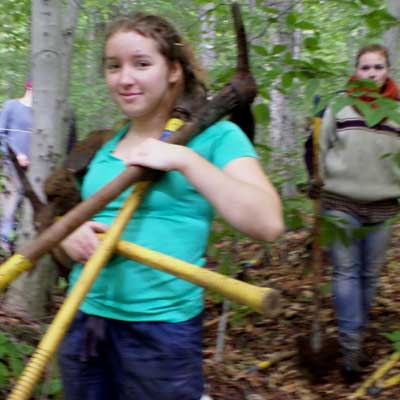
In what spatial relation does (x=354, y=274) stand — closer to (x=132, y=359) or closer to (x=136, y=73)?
(x=132, y=359)

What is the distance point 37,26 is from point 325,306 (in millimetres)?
3258

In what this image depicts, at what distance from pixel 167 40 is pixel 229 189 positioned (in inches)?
22.5

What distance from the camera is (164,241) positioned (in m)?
1.80

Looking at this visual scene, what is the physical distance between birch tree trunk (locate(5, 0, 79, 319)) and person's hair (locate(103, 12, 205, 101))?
6.01ft

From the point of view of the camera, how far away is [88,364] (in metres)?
1.91

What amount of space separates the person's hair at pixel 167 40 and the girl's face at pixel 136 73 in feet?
0.07

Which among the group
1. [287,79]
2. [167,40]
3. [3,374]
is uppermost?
[287,79]

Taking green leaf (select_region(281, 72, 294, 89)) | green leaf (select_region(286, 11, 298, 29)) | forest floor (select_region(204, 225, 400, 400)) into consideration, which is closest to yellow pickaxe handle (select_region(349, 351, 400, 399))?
forest floor (select_region(204, 225, 400, 400))

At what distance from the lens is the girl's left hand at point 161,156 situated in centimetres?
163

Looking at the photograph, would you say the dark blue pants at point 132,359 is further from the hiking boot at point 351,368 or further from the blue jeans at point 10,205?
the blue jeans at point 10,205

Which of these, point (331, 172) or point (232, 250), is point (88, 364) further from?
point (331, 172)

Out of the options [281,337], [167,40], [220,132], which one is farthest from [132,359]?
[281,337]

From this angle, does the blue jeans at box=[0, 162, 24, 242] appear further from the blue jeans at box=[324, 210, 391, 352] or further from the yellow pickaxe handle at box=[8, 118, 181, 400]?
the yellow pickaxe handle at box=[8, 118, 181, 400]

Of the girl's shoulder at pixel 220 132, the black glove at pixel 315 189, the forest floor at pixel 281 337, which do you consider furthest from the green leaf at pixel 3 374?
the black glove at pixel 315 189
